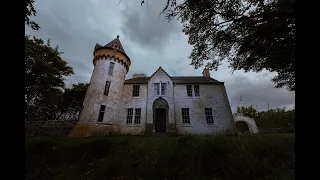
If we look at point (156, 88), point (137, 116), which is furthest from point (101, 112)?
point (156, 88)

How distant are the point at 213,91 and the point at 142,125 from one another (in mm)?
9615

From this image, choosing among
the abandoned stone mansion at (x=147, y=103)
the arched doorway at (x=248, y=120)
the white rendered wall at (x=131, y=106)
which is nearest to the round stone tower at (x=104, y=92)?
the abandoned stone mansion at (x=147, y=103)

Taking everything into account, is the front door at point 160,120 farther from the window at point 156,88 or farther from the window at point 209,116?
the window at point 209,116

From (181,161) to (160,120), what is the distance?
11.4 meters

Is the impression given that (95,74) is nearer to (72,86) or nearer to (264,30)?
(72,86)

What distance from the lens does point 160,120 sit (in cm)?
1566

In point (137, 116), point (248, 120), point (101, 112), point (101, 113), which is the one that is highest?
point (101, 112)

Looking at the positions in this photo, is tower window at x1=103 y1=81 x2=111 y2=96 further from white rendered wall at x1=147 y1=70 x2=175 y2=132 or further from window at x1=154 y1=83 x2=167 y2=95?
window at x1=154 y1=83 x2=167 y2=95

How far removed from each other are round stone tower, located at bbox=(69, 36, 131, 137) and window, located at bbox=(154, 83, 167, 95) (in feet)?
14.2

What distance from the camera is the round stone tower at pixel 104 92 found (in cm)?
1320

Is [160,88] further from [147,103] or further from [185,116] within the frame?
[185,116]

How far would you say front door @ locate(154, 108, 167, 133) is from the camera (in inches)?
602

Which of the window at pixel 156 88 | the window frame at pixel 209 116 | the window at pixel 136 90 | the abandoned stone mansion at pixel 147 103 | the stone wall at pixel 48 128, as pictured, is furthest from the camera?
the window at pixel 136 90

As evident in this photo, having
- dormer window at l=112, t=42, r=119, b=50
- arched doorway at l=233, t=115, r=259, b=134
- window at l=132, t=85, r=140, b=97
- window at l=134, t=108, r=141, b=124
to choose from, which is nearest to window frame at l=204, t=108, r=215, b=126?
arched doorway at l=233, t=115, r=259, b=134
